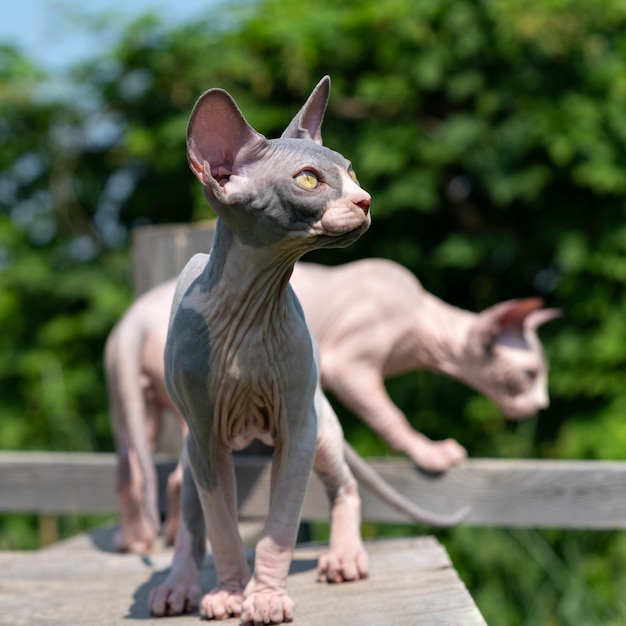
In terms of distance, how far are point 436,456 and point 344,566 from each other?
33.1 inches

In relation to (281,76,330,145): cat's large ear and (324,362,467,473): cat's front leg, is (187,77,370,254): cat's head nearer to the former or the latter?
(281,76,330,145): cat's large ear

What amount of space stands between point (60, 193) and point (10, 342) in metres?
0.79

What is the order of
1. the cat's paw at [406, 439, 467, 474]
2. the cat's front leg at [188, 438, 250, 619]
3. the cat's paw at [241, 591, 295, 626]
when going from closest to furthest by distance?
the cat's paw at [241, 591, 295, 626] < the cat's front leg at [188, 438, 250, 619] < the cat's paw at [406, 439, 467, 474]

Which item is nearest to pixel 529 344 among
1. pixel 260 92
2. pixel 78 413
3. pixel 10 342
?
pixel 260 92

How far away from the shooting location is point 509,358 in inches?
111

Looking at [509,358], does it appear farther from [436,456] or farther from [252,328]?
[252,328]

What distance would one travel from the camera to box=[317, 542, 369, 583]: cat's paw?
1.86m

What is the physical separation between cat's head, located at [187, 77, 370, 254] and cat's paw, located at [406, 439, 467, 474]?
1.35 m

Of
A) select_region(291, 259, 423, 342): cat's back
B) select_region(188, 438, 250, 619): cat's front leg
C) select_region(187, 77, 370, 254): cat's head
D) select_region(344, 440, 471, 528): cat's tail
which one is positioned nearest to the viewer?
select_region(187, 77, 370, 254): cat's head

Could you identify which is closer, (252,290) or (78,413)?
(252,290)

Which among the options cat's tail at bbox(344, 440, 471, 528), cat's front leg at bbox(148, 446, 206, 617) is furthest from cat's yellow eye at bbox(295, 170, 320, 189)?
cat's tail at bbox(344, 440, 471, 528)

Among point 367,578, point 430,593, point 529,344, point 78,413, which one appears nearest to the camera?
point 430,593

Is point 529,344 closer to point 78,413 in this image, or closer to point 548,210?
point 548,210

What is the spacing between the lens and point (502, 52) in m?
3.80
